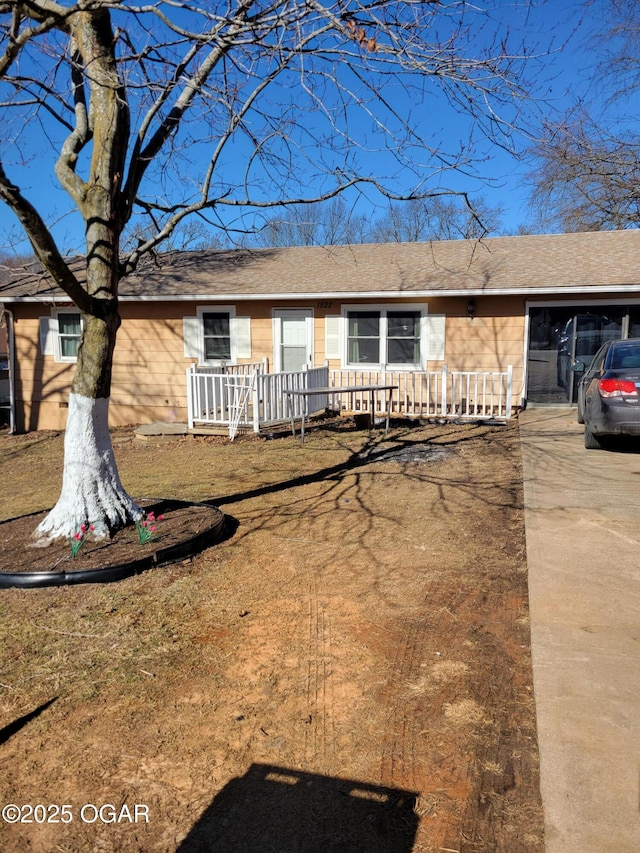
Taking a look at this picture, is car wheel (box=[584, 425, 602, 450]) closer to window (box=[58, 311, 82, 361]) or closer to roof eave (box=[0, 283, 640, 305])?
roof eave (box=[0, 283, 640, 305])

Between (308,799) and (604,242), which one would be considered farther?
(604,242)

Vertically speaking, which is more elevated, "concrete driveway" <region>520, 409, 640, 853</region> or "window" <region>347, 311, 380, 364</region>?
"window" <region>347, 311, 380, 364</region>

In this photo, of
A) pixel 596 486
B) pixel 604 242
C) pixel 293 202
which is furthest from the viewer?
pixel 604 242

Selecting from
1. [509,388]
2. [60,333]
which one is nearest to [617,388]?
[509,388]

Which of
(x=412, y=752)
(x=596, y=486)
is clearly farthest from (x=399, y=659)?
(x=596, y=486)

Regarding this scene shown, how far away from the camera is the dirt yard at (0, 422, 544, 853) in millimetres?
2369

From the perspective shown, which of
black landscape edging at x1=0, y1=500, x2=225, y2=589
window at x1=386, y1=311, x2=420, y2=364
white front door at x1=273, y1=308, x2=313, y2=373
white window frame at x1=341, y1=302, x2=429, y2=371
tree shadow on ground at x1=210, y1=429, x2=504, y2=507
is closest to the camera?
black landscape edging at x1=0, y1=500, x2=225, y2=589

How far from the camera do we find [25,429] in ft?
52.8

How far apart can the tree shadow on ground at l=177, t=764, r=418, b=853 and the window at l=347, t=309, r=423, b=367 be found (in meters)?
11.6

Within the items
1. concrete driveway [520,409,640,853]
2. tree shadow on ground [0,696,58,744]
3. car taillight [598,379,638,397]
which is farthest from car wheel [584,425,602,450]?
tree shadow on ground [0,696,58,744]

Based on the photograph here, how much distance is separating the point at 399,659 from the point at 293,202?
12.4ft

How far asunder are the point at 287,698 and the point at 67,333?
14285 millimetres

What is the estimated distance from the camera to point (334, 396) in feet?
45.9

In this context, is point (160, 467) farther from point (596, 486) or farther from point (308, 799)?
point (308, 799)
